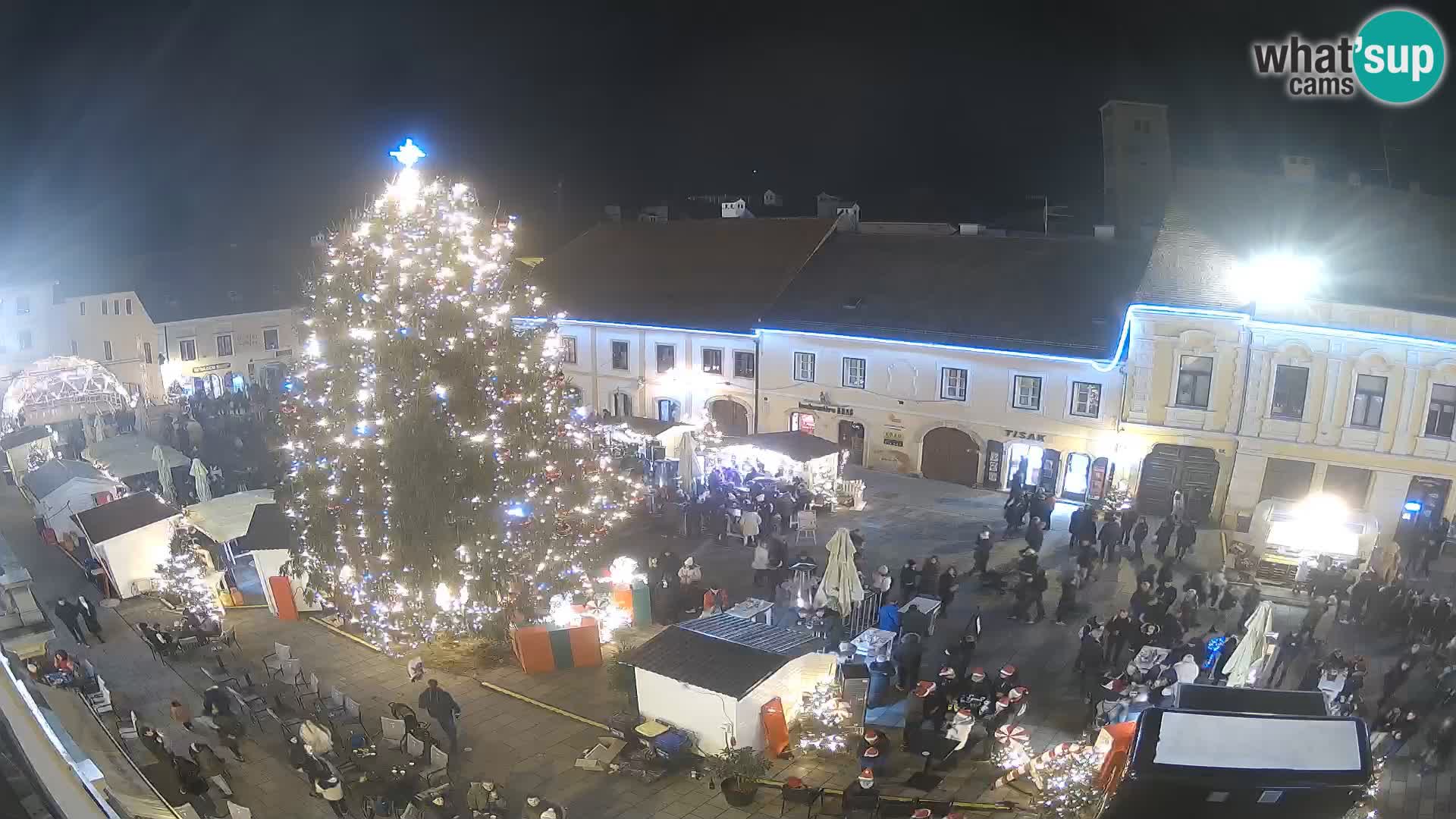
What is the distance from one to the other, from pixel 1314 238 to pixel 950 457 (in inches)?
424

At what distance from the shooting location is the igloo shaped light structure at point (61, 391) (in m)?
29.9

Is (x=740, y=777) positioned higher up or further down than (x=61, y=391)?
further down

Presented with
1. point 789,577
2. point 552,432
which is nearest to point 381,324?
point 552,432

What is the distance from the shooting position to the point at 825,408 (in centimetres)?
2855

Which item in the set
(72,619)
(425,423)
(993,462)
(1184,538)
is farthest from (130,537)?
(1184,538)

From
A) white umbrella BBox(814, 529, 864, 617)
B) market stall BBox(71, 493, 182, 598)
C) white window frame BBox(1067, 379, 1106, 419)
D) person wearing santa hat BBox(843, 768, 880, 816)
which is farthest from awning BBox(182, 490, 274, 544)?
white window frame BBox(1067, 379, 1106, 419)

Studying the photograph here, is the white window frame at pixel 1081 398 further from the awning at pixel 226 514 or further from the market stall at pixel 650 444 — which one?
the awning at pixel 226 514

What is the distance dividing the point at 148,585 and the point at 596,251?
2147 centimetres

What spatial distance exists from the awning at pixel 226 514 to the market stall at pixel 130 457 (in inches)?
201

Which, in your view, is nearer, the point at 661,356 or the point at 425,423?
the point at 425,423

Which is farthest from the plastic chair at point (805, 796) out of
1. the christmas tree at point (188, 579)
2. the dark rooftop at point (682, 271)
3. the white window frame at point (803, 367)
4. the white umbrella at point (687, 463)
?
the dark rooftop at point (682, 271)

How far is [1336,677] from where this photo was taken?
43.2 feet

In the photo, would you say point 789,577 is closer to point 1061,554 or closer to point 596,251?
point 1061,554

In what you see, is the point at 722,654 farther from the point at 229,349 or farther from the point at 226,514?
the point at 229,349
